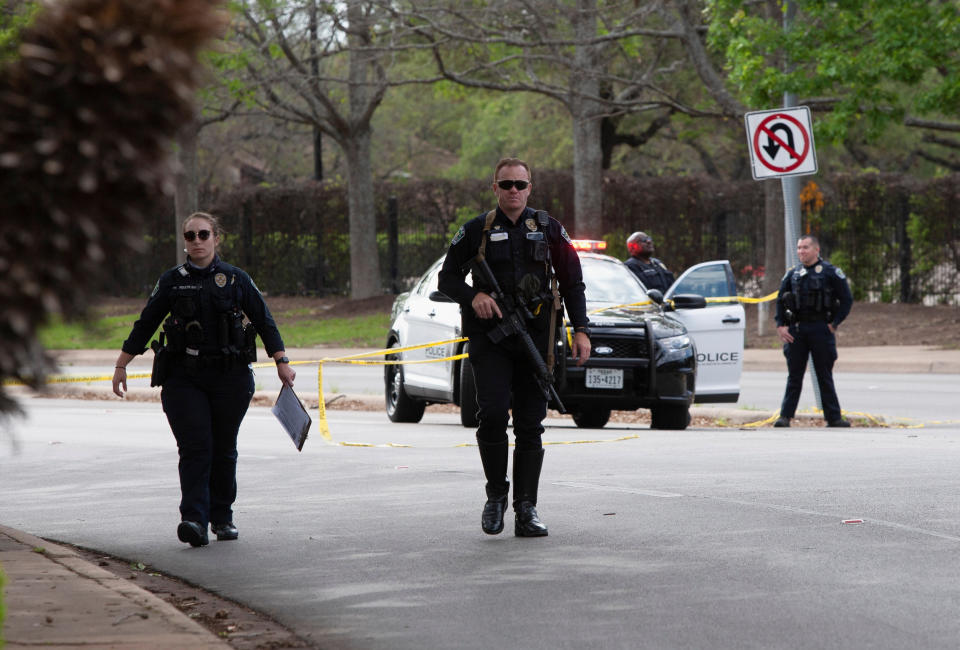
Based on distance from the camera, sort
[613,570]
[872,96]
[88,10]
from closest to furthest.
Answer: [88,10] < [613,570] < [872,96]

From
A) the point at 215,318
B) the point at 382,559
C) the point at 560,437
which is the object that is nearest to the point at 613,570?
the point at 382,559

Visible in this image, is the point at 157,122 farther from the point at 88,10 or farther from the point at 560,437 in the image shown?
the point at 560,437

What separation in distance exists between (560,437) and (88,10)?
1058 cm

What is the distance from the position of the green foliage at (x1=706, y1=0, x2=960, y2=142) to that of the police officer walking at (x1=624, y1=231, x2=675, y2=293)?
20.7 feet

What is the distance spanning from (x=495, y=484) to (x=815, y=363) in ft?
23.7

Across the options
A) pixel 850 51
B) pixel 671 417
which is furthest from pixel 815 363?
pixel 850 51

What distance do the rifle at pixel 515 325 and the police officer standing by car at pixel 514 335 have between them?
0.01 m

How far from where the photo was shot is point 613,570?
273 inches

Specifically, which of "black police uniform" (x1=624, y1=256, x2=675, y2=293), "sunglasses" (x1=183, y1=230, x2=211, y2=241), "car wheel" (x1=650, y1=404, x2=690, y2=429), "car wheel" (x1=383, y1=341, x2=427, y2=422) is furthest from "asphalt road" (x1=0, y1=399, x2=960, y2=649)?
"black police uniform" (x1=624, y1=256, x2=675, y2=293)

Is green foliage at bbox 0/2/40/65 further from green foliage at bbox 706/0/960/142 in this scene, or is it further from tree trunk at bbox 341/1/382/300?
tree trunk at bbox 341/1/382/300

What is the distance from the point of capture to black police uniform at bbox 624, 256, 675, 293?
1605cm

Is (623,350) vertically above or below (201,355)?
below

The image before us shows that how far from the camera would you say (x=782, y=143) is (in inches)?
622

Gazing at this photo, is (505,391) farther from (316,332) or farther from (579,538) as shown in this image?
(316,332)
